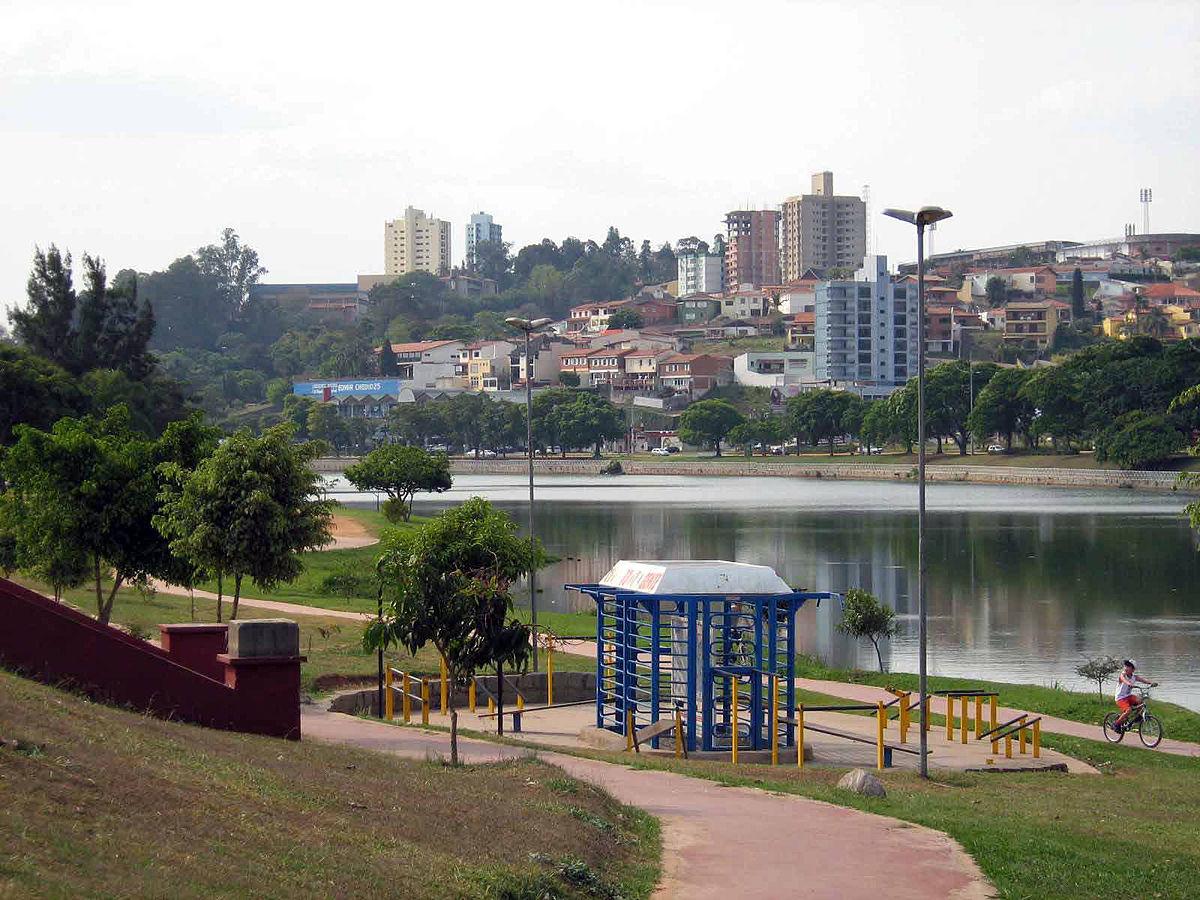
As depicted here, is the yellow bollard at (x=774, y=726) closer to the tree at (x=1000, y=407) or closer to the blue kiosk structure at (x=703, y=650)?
the blue kiosk structure at (x=703, y=650)

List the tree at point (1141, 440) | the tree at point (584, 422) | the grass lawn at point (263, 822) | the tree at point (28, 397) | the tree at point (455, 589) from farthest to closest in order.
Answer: the tree at point (584, 422), the tree at point (1141, 440), the tree at point (28, 397), the tree at point (455, 589), the grass lawn at point (263, 822)

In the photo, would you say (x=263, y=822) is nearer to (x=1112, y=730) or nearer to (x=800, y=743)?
(x=800, y=743)

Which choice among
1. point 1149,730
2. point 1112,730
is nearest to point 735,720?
point 1112,730

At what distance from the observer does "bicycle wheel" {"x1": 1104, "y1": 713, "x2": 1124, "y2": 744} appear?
23406mm

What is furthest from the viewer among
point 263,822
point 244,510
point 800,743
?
point 244,510

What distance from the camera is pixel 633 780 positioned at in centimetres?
1738

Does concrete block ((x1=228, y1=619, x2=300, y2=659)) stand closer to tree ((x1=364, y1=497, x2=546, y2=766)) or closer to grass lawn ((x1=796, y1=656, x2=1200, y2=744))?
tree ((x1=364, y1=497, x2=546, y2=766))

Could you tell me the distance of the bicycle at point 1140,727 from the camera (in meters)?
23.3

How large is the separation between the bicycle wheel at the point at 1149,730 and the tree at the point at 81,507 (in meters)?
16.8

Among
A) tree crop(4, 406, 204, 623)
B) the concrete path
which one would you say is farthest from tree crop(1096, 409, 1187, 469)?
the concrete path

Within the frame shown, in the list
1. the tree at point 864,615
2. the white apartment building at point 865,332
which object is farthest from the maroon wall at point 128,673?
the white apartment building at point 865,332

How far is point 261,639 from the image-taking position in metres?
16.9

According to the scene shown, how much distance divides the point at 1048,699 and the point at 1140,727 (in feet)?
12.2

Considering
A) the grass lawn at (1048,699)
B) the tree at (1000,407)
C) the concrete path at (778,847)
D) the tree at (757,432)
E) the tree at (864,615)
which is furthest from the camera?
the tree at (757,432)
